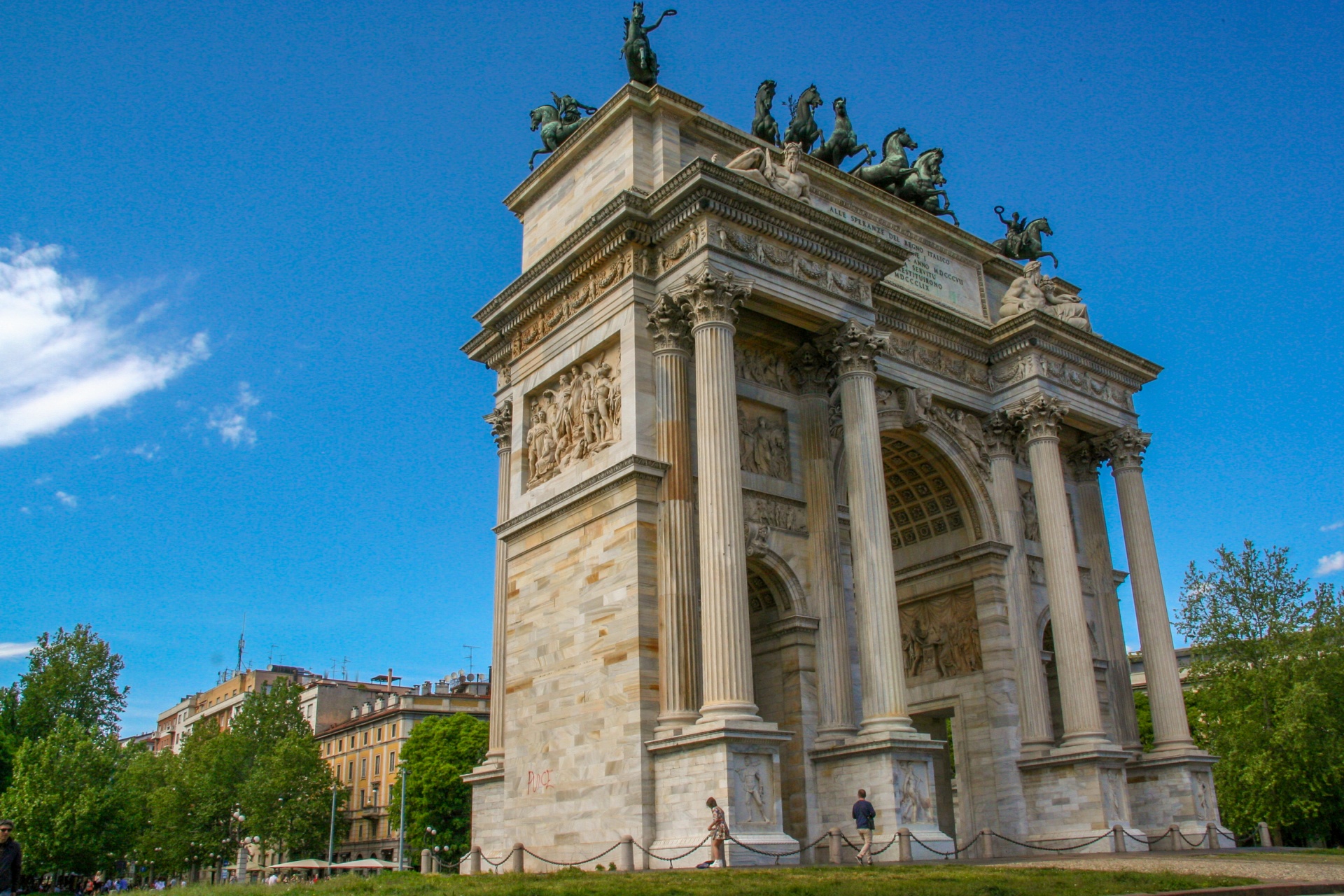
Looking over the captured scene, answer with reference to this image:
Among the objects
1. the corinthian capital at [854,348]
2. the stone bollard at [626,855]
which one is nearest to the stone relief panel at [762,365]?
the corinthian capital at [854,348]

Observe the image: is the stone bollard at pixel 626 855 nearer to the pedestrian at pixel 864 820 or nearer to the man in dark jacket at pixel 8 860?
the pedestrian at pixel 864 820

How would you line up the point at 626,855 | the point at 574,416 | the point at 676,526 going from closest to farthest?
the point at 626,855, the point at 676,526, the point at 574,416

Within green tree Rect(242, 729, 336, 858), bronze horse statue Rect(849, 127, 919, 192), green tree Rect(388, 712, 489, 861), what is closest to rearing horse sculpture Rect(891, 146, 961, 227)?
bronze horse statue Rect(849, 127, 919, 192)

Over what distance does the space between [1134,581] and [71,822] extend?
47.8 meters

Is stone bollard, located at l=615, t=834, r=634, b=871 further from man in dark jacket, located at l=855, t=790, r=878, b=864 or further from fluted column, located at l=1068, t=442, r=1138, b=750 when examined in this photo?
fluted column, located at l=1068, t=442, r=1138, b=750

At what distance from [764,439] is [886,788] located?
28.9 feet

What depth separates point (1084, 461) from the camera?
1384 inches

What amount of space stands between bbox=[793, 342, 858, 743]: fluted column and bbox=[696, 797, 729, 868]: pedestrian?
571 centimetres

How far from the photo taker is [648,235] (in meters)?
25.6

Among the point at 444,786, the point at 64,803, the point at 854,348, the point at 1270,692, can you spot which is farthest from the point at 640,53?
the point at 444,786

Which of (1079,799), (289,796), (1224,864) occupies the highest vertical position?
(289,796)

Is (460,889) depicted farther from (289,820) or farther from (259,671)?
(259,671)

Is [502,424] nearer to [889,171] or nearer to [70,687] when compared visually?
[889,171]

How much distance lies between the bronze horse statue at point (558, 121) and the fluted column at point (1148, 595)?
19.0m
